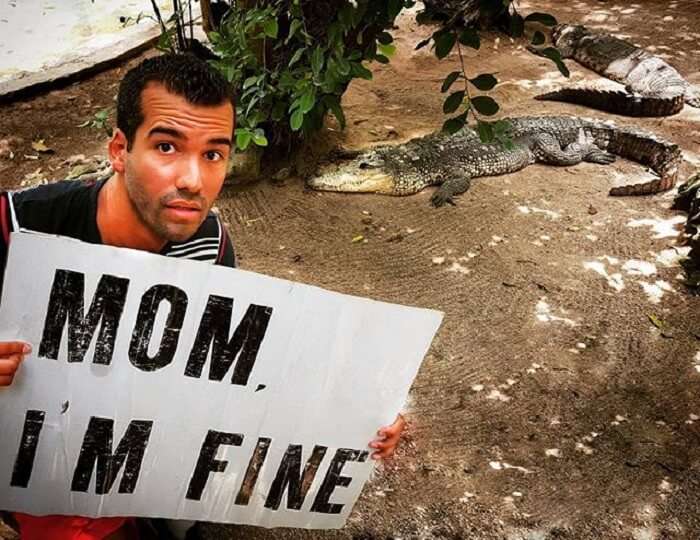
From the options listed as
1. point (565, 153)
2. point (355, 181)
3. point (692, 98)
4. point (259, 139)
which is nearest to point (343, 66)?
point (259, 139)

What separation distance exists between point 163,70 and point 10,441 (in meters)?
0.92

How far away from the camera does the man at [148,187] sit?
59.3 inches

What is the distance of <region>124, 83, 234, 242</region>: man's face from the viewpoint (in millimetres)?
1502

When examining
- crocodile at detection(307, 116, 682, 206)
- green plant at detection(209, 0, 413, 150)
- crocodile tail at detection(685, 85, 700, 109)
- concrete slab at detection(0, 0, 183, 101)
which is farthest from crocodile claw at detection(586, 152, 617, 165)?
concrete slab at detection(0, 0, 183, 101)

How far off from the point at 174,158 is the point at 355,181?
3055mm

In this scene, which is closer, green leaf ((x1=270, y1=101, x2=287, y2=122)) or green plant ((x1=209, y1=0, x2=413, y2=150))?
green plant ((x1=209, y1=0, x2=413, y2=150))

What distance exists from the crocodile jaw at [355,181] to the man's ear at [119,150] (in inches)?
113

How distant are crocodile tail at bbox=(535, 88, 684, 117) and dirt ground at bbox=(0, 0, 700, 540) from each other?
0.38 feet

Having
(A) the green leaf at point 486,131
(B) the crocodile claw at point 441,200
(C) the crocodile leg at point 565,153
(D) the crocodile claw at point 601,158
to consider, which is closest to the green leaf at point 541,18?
(A) the green leaf at point 486,131

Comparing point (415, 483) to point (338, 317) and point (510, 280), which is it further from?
point (510, 280)

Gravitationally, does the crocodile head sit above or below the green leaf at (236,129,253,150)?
below

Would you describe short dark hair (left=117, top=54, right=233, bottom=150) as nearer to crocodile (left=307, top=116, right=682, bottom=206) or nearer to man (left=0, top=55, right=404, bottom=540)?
man (left=0, top=55, right=404, bottom=540)

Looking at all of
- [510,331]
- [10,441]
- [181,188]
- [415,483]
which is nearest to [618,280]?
[510,331]

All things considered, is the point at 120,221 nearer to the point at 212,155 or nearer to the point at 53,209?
the point at 53,209
